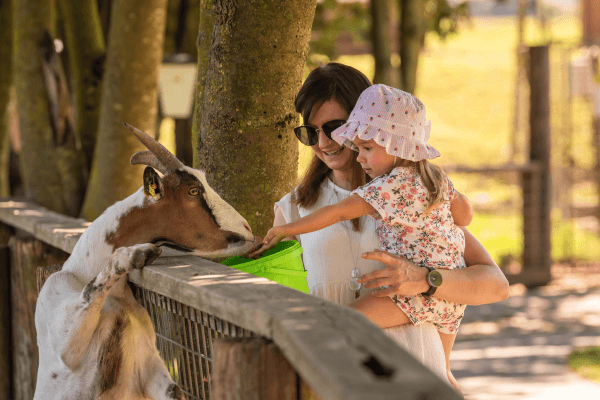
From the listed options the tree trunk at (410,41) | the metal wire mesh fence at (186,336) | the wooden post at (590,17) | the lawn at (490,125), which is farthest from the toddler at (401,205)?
the wooden post at (590,17)

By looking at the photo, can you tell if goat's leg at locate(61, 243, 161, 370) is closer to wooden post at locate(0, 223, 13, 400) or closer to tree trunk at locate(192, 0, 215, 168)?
tree trunk at locate(192, 0, 215, 168)

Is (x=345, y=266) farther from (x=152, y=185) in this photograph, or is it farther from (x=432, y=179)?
(x=152, y=185)

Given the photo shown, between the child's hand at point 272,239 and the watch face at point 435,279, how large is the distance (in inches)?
21.2

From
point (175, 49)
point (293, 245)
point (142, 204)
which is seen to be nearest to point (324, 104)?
point (293, 245)

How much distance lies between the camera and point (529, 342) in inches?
288

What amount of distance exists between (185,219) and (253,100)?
74 cm

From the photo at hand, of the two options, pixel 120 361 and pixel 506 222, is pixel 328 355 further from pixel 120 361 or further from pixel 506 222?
pixel 506 222

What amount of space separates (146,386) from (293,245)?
30.1 inches

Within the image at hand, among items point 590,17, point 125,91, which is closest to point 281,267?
point 125,91

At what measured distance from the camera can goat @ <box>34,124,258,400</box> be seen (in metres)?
2.44

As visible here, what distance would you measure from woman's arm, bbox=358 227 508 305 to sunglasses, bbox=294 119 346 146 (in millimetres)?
630

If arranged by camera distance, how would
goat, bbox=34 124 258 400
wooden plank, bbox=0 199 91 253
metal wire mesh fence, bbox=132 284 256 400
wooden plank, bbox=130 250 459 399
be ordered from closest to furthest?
wooden plank, bbox=130 250 459 399 < metal wire mesh fence, bbox=132 284 256 400 < goat, bbox=34 124 258 400 < wooden plank, bbox=0 199 91 253

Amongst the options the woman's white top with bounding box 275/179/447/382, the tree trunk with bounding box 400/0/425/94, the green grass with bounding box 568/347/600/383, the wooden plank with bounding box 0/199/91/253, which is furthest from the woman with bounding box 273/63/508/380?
the tree trunk with bounding box 400/0/425/94

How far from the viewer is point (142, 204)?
2.62m
